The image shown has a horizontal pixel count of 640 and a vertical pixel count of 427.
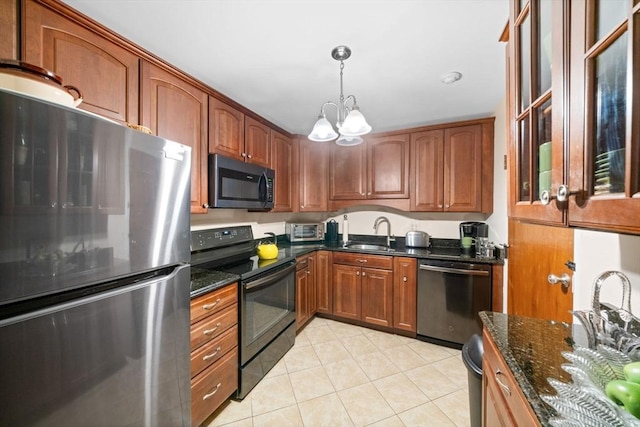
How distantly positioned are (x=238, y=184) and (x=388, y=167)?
1734 mm

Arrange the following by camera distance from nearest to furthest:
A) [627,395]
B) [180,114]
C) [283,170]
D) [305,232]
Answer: [627,395], [180,114], [283,170], [305,232]

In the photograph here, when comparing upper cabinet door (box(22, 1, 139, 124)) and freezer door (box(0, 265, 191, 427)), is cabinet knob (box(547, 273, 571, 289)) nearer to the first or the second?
freezer door (box(0, 265, 191, 427))

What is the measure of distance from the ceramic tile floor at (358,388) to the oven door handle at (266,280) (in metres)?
0.76

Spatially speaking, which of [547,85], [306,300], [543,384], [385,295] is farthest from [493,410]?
[306,300]

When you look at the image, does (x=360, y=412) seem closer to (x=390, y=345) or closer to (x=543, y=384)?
(x=390, y=345)

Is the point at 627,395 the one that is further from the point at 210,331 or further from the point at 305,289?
the point at 305,289

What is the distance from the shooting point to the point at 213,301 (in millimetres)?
1444

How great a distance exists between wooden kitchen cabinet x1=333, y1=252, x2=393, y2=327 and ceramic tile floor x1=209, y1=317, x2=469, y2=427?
0.85 feet

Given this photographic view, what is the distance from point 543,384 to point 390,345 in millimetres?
1881

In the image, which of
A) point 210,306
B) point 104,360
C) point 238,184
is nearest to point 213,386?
point 210,306

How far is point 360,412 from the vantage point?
1590mm

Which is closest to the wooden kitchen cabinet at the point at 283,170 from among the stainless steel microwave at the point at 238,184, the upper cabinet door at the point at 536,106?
the stainless steel microwave at the point at 238,184

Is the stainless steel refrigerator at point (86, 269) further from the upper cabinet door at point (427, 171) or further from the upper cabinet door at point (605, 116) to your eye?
the upper cabinet door at point (427, 171)

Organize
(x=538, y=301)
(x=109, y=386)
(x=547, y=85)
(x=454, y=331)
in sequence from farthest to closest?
(x=454, y=331), (x=538, y=301), (x=109, y=386), (x=547, y=85)
